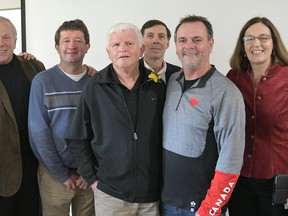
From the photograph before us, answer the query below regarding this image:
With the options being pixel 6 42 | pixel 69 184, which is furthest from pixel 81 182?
pixel 6 42

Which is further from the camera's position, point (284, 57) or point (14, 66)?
point (14, 66)

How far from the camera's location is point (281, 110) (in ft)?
5.03

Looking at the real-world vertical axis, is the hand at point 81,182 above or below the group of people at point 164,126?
below

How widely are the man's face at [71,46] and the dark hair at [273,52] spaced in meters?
0.99

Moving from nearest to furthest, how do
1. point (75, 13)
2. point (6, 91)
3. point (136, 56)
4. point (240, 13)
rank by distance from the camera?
point (136, 56) → point (6, 91) → point (240, 13) → point (75, 13)

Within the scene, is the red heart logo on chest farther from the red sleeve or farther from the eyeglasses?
the eyeglasses

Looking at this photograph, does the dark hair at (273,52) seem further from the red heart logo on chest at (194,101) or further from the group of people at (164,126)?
the red heart logo on chest at (194,101)

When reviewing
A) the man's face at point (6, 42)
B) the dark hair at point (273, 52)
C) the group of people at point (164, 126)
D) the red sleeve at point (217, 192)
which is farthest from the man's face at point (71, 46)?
the red sleeve at point (217, 192)

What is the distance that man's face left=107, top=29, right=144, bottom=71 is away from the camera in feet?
5.01

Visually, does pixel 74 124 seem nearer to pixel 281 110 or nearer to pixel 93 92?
pixel 93 92

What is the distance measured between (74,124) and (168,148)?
555 mm

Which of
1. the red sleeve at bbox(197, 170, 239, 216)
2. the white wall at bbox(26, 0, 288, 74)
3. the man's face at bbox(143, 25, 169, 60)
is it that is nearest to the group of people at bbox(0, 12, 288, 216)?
the red sleeve at bbox(197, 170, 239, 216)

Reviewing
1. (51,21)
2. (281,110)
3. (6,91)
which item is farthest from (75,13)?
(281,110)

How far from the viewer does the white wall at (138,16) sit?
2.26 metres
